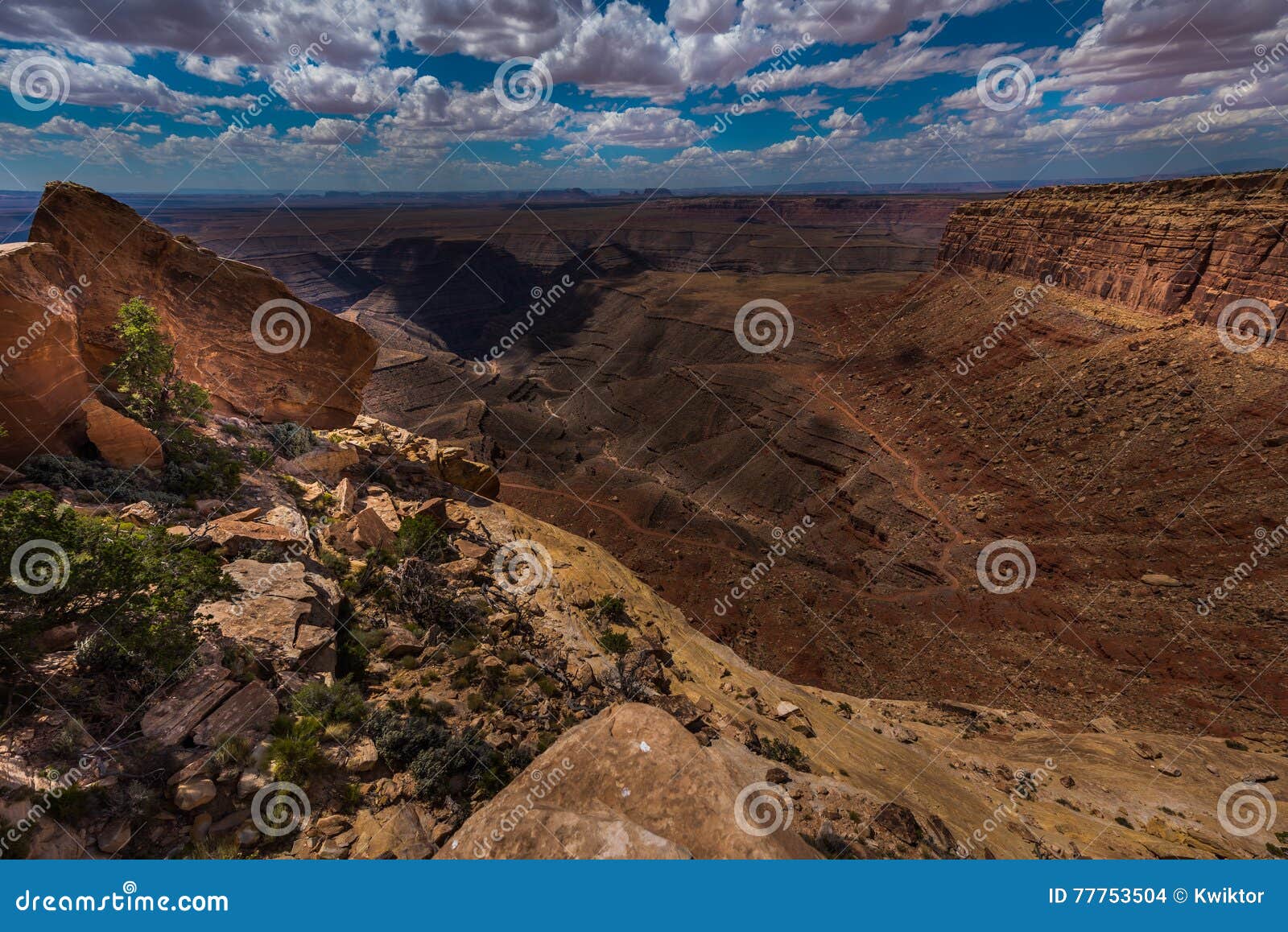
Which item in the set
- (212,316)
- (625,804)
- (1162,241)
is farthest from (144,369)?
(1162,241)

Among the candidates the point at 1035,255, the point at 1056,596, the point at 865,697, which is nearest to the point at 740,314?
the point at 1035,255

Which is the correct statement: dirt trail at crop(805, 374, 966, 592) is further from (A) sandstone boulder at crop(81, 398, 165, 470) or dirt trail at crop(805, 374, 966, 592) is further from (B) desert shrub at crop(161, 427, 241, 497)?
(A) sandstone boulder at crop(81, 398, 165, 470)

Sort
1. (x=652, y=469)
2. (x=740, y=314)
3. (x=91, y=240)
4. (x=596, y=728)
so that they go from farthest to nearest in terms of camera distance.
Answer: (x=740, y=314) → (x=652, y=469) → (x=91, y=240) → (x=596, y=728)

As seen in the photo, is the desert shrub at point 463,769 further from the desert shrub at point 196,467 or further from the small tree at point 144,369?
the small tree at point 144,369

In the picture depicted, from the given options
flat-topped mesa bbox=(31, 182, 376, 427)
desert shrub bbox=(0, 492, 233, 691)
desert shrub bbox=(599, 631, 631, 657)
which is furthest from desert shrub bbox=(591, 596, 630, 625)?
flat-topped mesa bbox=(31, 182, 376, 427)

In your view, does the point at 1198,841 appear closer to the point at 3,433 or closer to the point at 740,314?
the point at 3,433

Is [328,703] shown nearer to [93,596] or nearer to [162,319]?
[93,596]

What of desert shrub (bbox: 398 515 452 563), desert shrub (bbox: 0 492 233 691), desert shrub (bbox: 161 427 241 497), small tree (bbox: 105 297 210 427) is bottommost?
desert shrub (bbox: 0 492 233 691)
